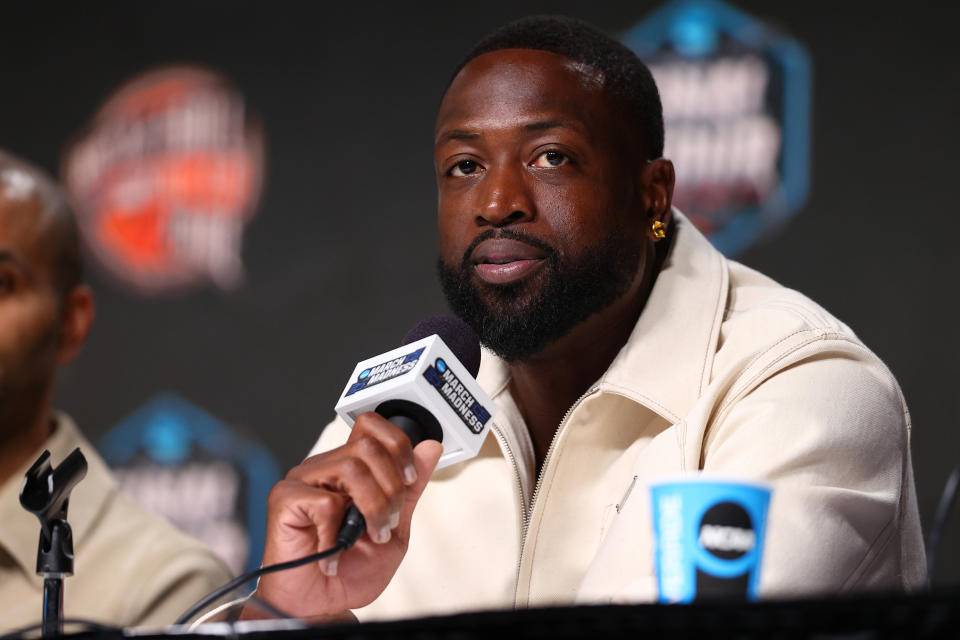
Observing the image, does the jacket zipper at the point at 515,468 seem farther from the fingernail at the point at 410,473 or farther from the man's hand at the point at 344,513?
the fingernail at the point at 410,473

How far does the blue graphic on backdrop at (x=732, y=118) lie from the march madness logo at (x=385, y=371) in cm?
165

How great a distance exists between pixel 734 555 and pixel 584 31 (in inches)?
45.2

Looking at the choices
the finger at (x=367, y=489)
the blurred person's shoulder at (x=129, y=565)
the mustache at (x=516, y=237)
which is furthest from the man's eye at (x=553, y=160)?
the blurred person's shoulder at (x=129, y=565)

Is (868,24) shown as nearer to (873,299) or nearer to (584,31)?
(873,299)

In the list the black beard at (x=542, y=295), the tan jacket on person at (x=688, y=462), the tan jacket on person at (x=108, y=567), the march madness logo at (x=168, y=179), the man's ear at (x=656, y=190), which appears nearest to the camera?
the tan jacket on person at (x=688, y=462)

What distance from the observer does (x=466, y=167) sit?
5.23 feet

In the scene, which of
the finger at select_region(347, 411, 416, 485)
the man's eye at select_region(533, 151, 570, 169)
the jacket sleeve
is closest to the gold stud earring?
the man's eye at select_region(533, 151, 570, 169)

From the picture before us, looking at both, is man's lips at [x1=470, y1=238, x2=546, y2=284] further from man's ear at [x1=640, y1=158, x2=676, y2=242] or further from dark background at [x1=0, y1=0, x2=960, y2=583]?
dark background at [x1=0, y1=0, x2=960, y2=583]

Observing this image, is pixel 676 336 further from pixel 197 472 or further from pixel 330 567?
pixel 197 472

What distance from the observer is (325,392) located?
Result: 2943 millimetres

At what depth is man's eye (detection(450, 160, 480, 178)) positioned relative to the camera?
1.59 meters

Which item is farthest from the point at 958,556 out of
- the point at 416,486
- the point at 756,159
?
the point at 416,486

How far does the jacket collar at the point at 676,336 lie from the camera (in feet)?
4.74

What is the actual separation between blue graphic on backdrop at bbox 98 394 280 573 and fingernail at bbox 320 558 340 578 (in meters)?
1.71
